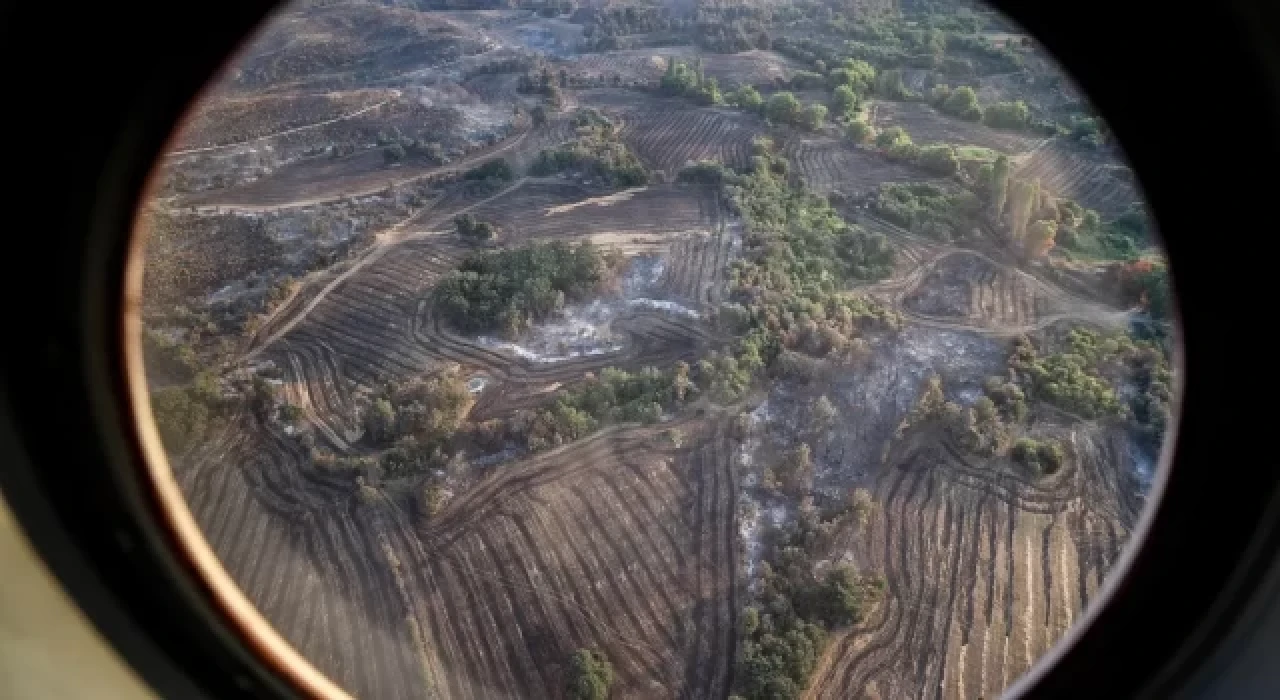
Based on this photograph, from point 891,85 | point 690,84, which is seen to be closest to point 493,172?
Answer: point 690,84

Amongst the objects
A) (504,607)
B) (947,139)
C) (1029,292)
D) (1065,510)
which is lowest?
(504,607)

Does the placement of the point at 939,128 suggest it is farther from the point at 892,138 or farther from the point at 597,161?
the point at 597,161

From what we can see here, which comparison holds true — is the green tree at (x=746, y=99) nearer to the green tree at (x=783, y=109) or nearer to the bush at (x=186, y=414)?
the green tree at (x=783, y=109)

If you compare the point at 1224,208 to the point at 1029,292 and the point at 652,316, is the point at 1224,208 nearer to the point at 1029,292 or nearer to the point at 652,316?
the point at 652,316

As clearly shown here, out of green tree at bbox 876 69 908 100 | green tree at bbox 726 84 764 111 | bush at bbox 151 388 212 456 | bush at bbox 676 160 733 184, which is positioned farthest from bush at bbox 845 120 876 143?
bush at bbox 151 388 212 456

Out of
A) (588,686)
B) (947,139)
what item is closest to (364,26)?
(947,139)
